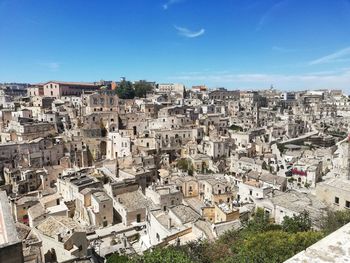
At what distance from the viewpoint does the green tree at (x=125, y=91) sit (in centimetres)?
7250

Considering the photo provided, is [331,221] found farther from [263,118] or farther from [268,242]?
[263,118]

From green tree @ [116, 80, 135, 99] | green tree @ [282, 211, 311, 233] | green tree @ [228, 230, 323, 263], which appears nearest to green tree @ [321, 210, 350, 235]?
green tree @ [282, 211, 311, 233]

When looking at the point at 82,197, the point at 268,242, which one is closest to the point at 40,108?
the point at 82,197

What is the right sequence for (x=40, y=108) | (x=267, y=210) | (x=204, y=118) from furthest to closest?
(x=40, y=108), (x=204, y=118), (x=267, y=210)

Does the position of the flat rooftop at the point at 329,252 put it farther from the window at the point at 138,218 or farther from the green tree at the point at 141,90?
the green tree at the point at 141,90

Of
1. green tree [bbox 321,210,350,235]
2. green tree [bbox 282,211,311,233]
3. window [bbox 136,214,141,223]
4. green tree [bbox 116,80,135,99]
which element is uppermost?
green tree [bbox 116,80,135,99]

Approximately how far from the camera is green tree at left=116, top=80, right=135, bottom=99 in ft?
238

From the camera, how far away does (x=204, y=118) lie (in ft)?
175

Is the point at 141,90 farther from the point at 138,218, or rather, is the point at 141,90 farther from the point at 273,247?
the point at 273,247

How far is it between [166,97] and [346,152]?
4440cm

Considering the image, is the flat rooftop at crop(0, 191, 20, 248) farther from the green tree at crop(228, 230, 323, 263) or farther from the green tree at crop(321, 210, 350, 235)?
the green tree at crop(321, 210, 350, 235)

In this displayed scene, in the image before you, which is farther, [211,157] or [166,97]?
[166,97]

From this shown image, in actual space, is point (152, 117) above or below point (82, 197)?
above

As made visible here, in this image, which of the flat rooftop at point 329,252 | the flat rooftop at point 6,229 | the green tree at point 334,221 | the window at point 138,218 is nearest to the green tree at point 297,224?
the green tree at point 334,221
